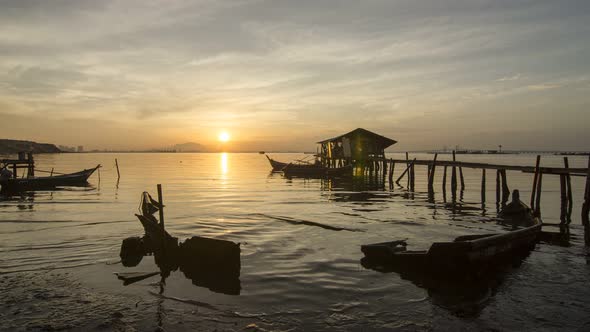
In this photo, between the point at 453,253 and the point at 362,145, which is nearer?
the point at 453,253

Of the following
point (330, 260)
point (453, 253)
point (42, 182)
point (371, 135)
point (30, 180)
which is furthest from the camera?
point (371, 135)

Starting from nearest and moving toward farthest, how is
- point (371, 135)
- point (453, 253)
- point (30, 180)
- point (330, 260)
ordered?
point (453, 253)
point (330, 260)
point (30, 180)
point (371, 135)

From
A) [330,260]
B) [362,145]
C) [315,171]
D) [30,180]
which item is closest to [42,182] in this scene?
[30,180]

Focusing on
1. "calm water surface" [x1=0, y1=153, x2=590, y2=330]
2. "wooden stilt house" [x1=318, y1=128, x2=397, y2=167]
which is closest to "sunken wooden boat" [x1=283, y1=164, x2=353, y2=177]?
"wooden stilt house" [x1=318, y1=128, x2=397, y2=167]

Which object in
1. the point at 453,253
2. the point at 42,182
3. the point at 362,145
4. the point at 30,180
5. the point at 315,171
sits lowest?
the point at 453,253

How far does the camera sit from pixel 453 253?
886cm

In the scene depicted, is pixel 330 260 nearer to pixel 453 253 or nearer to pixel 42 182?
pixel 453 253

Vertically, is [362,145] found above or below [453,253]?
above

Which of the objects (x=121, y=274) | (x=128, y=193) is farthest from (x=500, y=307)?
(x=128, y=193)

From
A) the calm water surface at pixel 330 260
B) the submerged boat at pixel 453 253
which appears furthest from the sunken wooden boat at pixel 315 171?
the submerged boat at pixel 453 253

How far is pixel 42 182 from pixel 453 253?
3577 cm

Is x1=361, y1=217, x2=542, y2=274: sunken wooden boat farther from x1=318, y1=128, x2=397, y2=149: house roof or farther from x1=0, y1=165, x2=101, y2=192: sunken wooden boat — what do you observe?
x1=318, y1=128, x2=397, y2=149: house roof

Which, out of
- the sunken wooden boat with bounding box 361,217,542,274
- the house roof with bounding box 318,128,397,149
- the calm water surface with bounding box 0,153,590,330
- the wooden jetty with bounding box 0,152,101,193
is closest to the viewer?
the calm water surface with bounding box 0,153,590,330

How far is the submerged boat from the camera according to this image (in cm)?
888
